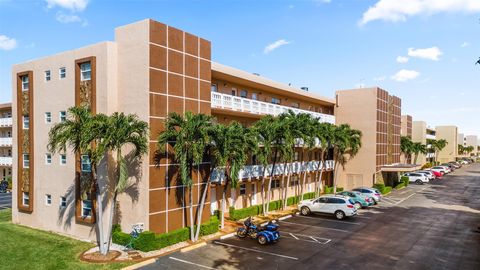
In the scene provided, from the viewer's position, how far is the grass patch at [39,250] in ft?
62.7

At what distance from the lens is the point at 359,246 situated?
23031 millimetres

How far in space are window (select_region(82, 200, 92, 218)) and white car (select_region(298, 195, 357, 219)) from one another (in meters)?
18.4

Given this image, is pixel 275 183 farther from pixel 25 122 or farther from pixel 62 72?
pixel 25 122

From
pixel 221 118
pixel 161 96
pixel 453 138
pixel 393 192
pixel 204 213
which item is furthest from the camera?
pixel 453 138

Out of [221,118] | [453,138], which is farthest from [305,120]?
[453,138]

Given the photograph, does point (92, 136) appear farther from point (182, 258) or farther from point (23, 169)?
point (23, 169)

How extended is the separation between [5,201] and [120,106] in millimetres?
28101

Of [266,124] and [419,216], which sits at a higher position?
[266,124]

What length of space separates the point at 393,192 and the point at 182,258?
39.9 m

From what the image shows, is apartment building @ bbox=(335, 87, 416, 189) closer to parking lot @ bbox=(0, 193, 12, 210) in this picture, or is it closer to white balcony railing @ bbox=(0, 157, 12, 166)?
parking lot @ bbox=(0, 193, 12, 210)

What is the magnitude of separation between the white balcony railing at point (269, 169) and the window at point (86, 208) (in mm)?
9053

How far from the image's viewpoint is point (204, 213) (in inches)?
1043

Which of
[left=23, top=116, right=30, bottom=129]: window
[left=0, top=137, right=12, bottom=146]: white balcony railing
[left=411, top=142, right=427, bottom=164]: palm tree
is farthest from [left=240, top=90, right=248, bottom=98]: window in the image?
[left=411, top=142, right=427, bottom=164]: palm tree

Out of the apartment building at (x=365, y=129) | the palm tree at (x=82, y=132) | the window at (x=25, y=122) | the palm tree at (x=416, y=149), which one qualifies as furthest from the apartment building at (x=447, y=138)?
the palm tree at (x=82, y=132)
